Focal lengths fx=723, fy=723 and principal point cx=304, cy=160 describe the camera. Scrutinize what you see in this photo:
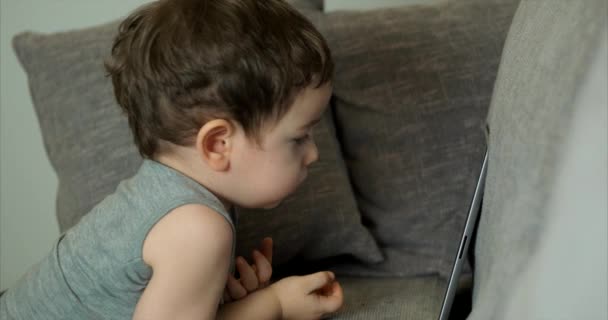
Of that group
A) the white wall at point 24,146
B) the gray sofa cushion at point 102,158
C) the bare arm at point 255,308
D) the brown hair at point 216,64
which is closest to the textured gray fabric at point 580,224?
the brown hair at point 216,64

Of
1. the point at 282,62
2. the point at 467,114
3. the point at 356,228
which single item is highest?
the point at 282,62

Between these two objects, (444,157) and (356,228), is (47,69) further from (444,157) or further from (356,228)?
(444,157)

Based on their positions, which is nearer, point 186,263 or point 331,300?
point 186,263

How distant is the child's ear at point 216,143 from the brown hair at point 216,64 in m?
0.01

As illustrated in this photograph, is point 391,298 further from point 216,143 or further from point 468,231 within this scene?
point 216,143

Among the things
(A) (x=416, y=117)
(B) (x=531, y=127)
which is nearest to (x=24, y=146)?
(A) (x=416, y=117)

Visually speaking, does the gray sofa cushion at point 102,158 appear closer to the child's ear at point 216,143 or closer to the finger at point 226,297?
the finger at point 226,297

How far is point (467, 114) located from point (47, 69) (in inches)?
28.7

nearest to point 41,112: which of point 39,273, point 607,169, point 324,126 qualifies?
point 39,273

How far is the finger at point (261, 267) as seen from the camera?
1078mm

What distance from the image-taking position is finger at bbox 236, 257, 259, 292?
3.48 feet

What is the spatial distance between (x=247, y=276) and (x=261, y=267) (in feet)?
0.09

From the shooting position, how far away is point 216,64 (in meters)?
0.85

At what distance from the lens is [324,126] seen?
4.12ft
